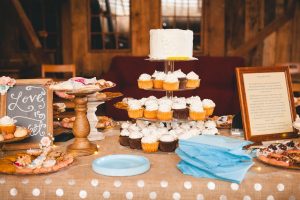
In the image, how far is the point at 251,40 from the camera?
272 inches

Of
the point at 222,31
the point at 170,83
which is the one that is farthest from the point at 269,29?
the point at 170,83

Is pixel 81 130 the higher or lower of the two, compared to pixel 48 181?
higher

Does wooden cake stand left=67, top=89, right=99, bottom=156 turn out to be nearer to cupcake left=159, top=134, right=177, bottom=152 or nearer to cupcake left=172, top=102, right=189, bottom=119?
cupcake left=159, top=134, right=177, bottom=152

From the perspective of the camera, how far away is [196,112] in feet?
6.24

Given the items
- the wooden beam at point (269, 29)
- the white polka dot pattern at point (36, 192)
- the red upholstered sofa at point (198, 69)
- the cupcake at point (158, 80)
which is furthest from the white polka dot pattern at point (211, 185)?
the wooden beam at point (269, 29)

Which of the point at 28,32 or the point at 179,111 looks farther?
the point at 28,32

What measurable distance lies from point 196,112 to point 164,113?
15 cm

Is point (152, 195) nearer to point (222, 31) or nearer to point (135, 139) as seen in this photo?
point (135, 139)

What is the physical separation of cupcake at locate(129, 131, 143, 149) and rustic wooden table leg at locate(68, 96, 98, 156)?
6.9 inches

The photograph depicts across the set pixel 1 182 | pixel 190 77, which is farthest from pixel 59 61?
pixel 1 182

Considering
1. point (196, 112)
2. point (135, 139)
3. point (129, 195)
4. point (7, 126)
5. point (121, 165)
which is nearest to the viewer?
point (129, 195)

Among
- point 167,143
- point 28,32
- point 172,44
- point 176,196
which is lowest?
point 176,196

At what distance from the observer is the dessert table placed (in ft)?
4.58

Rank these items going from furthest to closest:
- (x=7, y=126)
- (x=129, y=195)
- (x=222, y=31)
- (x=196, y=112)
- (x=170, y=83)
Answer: (x=222, y=31)
(x=170, y=83)
(x=196, y=112)
(x=7, y=126)
(x=129, y=195)
